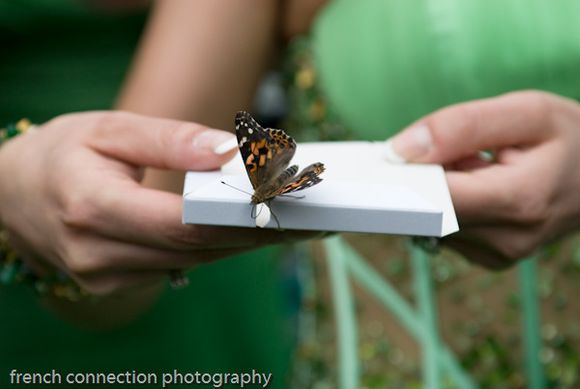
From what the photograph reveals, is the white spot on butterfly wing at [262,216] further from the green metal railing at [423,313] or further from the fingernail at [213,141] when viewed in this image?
the green metal railing at [423,313]

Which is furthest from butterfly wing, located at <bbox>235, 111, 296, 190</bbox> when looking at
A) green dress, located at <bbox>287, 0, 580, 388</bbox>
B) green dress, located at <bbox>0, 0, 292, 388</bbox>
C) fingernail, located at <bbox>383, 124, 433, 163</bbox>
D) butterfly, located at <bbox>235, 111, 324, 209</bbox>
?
green dress, located at <bbox>0, 0, 292, 388</bbox>

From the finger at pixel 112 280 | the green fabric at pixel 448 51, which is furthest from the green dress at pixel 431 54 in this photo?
the finger at pixel 112 280

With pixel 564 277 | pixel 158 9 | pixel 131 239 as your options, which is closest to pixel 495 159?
pixel 131 239

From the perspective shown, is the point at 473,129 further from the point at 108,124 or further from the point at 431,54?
the point at 108,124

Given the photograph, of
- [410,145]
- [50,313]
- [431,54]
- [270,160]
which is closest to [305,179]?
[270,160]

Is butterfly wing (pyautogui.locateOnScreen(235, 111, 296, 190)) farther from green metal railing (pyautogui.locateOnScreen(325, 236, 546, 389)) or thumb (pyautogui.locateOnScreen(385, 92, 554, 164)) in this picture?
green metal railing (pyautogui.locateOnScreen(325, 236, 546, 389))

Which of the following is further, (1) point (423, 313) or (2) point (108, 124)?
(1) point (423, 313)
